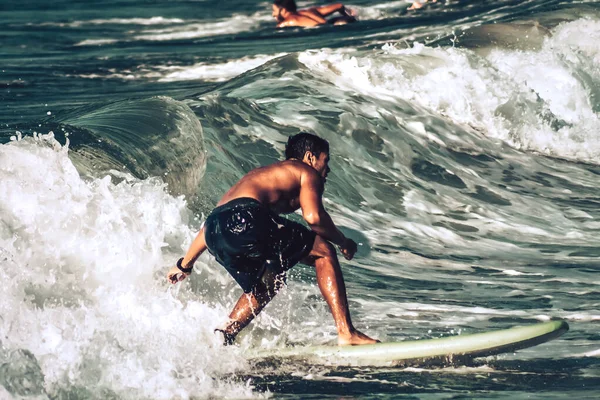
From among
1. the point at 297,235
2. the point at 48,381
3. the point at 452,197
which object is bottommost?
the point at 452,197

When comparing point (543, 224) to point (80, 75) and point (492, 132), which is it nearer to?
point (492, 132)

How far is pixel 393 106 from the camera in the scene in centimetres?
1341

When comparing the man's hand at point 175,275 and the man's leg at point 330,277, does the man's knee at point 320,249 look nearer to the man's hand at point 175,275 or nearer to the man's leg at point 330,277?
the man's leg at point 330,277

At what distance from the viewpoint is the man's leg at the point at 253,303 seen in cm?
626

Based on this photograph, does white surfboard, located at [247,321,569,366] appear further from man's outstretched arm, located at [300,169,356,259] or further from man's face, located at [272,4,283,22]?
Answer: man's face, located at [272,4,283,22]

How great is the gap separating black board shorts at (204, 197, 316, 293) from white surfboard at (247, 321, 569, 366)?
1.94 feet

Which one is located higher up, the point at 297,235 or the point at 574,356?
the point at 297,235

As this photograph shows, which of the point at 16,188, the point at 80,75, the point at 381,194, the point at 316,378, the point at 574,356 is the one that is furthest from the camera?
the point at 80,75

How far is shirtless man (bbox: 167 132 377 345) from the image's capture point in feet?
19.9

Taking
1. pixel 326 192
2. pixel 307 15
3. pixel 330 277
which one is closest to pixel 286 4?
pixel 307 15

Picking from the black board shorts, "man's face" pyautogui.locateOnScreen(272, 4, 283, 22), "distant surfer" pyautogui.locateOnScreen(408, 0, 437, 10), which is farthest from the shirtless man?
"distant surfer" pyautogui.locateOnScreen(408, 0, 437, 10)

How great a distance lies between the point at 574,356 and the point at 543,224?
433 cm

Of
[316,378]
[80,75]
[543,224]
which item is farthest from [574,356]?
[80,75]

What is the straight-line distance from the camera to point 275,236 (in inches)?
240
